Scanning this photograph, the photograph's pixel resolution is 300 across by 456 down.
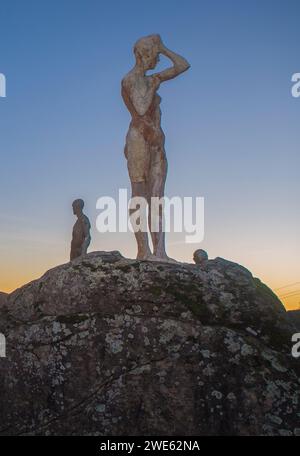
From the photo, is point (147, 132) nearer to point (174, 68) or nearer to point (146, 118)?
point (146, 118)

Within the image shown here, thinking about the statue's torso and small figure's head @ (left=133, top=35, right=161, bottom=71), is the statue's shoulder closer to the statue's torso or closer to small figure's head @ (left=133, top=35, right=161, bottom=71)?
the statue's torso

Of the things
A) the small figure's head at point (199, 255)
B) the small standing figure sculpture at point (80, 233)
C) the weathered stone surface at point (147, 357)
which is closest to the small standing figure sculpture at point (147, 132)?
the weathered stone surface at point (147, 357)

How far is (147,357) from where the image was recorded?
4582mm

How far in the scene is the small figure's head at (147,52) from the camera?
8.03 metres

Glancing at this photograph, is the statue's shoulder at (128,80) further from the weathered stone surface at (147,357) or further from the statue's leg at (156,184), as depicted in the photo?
the weathered stone surface at (147,357)

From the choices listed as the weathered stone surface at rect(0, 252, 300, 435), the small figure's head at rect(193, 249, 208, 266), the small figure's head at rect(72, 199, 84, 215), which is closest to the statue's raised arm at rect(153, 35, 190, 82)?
the weathered stone surface at rect(0, 252, 300, 435)

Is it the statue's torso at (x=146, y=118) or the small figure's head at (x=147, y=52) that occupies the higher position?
the small figure's head at (x=147, y=52)

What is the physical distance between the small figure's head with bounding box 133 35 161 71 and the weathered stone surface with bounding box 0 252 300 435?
3.98 m

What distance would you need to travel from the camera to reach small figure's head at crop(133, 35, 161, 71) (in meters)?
8.03

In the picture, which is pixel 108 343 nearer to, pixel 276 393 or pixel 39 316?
pixel 39 316

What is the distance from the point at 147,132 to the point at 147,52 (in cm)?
116

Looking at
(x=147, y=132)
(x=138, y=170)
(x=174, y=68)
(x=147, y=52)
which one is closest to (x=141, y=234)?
(x=138, y=170)

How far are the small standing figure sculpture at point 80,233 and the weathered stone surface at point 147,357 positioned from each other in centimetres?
1042
